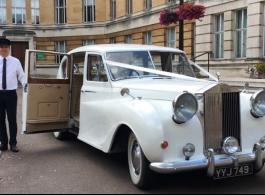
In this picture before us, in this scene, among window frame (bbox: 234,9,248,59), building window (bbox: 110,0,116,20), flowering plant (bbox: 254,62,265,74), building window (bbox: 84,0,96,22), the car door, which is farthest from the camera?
building window (bbox: 84,0,96,22)

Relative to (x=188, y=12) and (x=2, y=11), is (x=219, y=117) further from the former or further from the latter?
(x=2, y=11)

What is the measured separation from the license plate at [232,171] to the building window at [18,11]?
120 feet

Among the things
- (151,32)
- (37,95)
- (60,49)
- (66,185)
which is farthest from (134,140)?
(60,49)

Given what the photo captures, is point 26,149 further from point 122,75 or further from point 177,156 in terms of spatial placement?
point 177,156

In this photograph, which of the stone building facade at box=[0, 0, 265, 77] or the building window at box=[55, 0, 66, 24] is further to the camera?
the building window at box=[55, 0, 66, 24]

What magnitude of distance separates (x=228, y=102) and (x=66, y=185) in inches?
94.9

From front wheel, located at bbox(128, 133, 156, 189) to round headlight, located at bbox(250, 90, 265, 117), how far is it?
1607 mm

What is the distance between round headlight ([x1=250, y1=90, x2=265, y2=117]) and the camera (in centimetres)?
485

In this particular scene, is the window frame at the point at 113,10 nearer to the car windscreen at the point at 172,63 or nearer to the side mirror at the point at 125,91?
the car windscreen at the point at 172,63

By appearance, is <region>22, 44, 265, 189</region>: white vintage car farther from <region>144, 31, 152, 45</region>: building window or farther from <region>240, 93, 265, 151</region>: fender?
<region>144, 31, 152, 45</region>: building window

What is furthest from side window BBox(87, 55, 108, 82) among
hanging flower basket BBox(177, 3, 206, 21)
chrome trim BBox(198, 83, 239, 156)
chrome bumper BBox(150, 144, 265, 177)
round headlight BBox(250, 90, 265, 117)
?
hanging flower basket BBox(177, 3, 206, 21)

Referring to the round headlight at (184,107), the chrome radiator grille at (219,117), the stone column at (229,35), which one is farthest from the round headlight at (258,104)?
the stone column at (229,35)

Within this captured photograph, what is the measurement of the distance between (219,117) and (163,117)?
2.46 feet

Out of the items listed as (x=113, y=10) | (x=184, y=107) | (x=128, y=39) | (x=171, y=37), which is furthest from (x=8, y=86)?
(x=113, y=10)
